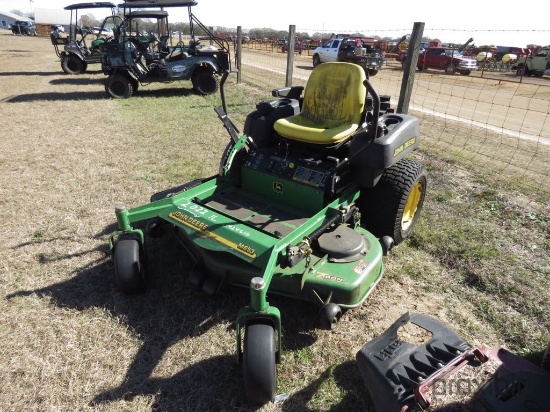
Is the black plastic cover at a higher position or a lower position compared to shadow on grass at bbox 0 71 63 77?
higher

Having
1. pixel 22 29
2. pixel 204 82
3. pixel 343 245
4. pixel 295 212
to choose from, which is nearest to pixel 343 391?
pixel 343 245

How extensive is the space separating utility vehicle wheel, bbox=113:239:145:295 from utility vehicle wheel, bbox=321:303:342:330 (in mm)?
1251

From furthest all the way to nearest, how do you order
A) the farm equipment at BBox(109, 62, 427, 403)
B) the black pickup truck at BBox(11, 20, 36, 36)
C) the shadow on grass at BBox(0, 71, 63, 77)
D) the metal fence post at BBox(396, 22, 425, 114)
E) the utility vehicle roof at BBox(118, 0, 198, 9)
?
the black pickup truck at BBox(11, 20, 36, 36) → the shadow on grass at BBox(0, 71, 63, 77) → the utility vehicle roof at BBox(118, 0, 198, 9) → the metal fence post at BBox(396, 22, 425, 114) → the farm equipment at BBox(109, 62, 427, 403)

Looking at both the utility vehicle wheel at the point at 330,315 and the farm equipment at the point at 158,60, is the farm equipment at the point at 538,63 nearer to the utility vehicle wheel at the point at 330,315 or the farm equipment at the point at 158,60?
the farm equipment at the point at 158,60

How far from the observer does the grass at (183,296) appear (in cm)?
214

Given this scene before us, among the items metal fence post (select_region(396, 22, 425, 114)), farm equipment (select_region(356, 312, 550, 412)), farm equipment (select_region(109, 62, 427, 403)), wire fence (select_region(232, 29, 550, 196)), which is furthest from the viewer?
wire fence (select_region(232, 29, 550, 196))

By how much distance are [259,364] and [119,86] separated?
29.7 ft

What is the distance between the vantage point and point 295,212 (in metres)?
3.02

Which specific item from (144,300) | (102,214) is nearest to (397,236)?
(144,300)

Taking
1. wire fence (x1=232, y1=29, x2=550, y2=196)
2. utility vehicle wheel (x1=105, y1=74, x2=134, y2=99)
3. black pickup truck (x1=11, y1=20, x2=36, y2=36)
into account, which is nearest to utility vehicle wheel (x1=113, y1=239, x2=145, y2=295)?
wire fence (x1=232, y1=29, x2=550, y2=196)

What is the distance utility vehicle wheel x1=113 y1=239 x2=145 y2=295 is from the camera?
262cm

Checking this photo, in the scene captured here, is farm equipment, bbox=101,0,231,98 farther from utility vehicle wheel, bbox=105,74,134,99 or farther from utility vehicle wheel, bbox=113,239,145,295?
utility vehicle wheel, bbox=113,239,145,295

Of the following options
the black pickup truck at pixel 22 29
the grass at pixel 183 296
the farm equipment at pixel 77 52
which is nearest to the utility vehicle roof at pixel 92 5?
the farm equipment at pixel 77 52

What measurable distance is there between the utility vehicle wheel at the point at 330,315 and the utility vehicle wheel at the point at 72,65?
13961 mm
